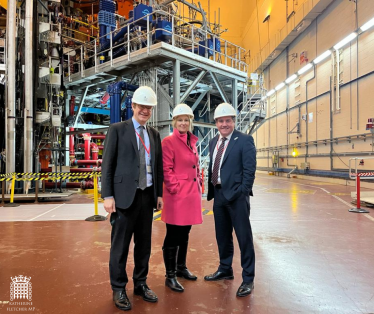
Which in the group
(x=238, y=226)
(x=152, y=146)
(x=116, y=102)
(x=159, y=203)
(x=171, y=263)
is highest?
(x=116, y=102)

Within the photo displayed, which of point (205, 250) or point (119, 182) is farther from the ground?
point (119, 182)

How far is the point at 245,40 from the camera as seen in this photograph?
31.7 metres

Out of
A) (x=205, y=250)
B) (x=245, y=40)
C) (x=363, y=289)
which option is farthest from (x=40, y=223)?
(x=245, y=40)

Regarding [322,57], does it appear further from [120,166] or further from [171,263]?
[120,166]

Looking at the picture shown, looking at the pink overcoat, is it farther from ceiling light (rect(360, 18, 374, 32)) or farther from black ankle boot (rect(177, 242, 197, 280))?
ceiling light (rect(360, 18, 374, 32))

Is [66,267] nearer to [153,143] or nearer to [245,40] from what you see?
[153,143]

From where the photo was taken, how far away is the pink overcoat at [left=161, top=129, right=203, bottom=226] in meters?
3.09

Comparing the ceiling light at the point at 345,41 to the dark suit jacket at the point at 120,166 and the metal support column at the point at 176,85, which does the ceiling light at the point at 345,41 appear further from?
the dark suit jacket at the point at 120,166

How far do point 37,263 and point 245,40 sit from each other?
32527 mm

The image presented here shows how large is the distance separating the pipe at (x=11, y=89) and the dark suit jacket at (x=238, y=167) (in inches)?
388

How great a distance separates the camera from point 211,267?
383cm

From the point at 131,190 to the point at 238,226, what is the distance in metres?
1.26

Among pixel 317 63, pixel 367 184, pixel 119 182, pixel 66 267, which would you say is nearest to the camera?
pixel 119 182

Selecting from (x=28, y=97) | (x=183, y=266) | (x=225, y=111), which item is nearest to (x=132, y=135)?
(x=225, y=111)
